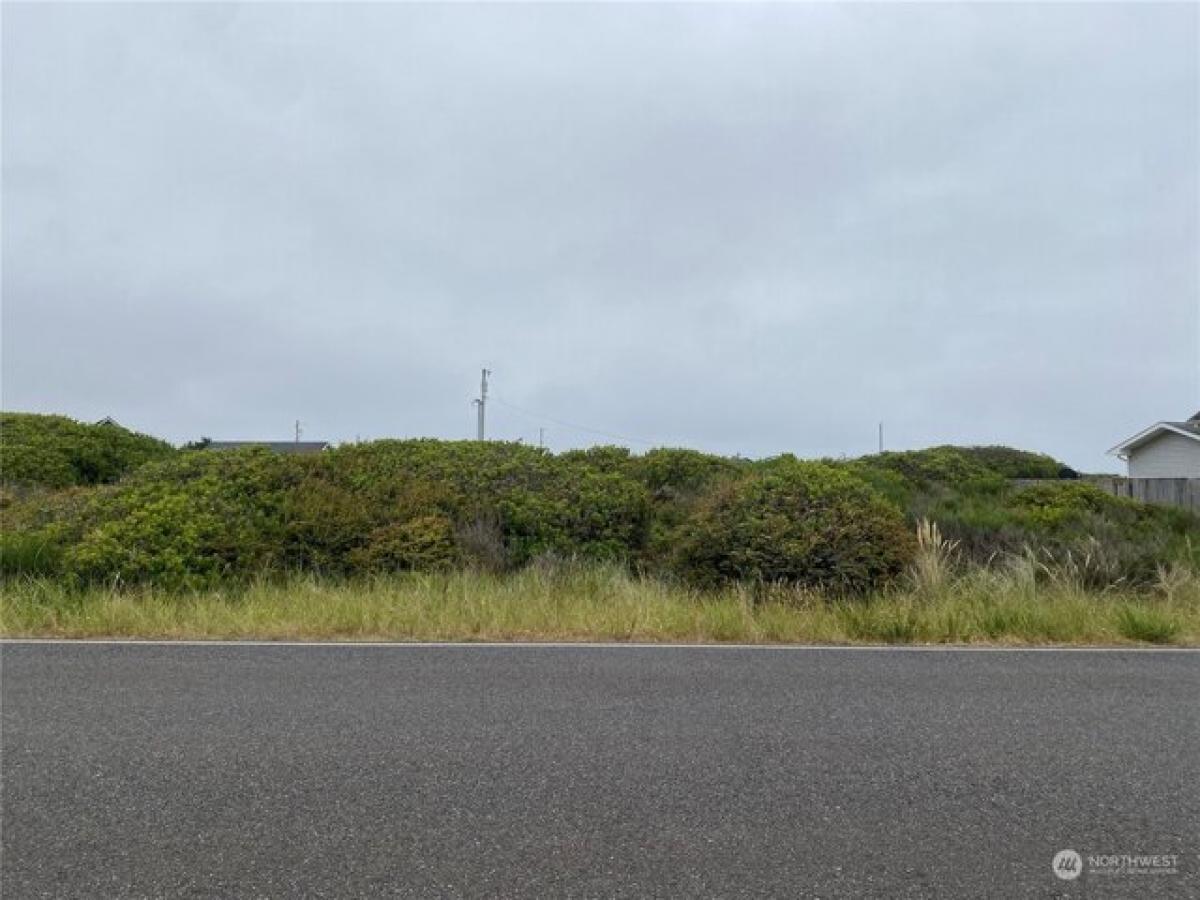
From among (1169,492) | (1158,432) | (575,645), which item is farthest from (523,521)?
(1158,432)

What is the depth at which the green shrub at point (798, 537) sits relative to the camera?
9422 mm

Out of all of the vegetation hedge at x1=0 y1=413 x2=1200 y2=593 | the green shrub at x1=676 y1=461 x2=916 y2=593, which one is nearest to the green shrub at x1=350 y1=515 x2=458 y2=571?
the vegetation hedge at x1=0 y1=413 x2=1200 y2=593

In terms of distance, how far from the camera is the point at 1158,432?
3462 cm

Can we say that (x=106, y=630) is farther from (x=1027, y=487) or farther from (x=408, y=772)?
(x=1027, y=487)

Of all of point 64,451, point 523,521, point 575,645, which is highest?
point 64,451

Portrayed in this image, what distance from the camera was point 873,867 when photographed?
129 inches

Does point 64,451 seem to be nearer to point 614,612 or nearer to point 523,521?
point 523,521

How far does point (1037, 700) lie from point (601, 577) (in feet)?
17.1

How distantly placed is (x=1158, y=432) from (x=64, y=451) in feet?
127

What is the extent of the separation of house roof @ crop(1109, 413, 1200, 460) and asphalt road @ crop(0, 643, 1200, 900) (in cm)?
3225

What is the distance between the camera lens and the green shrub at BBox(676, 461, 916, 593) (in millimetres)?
9422

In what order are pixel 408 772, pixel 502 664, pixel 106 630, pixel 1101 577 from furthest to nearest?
pixel 1101 577 < pixel 106 630 < pixel 502 664 < pixel 408 772

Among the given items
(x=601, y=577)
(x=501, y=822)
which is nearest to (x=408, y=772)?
(x=501, y=822)

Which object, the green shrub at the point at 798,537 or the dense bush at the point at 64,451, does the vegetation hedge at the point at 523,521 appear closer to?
the green shrub at the point at 798,537
